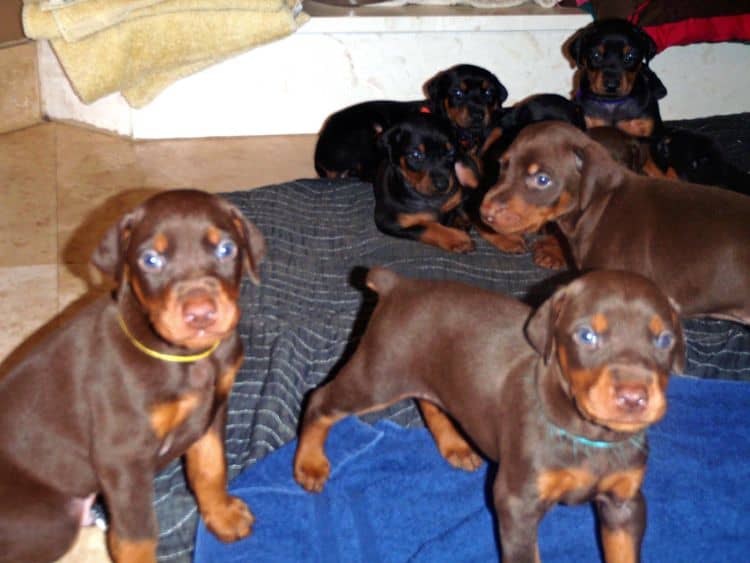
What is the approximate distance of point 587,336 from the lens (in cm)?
282

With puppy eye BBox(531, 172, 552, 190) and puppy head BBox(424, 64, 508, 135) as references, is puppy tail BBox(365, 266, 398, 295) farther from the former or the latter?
puppy head BBox(424, 64, 508, 135)

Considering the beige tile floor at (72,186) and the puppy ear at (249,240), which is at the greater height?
the puppy ear at (249,240)

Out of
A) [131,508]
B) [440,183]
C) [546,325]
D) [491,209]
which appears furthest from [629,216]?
[131,508]

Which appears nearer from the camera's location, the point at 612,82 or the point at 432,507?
the point at 432,507

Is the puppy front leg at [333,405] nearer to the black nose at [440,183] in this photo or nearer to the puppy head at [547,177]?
the puppy head at [547,177]

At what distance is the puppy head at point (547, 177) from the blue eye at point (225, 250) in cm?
180

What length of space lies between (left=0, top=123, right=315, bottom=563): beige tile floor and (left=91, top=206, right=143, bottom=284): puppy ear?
1849 millimetres

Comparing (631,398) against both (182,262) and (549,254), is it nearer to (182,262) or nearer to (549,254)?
(182,262)

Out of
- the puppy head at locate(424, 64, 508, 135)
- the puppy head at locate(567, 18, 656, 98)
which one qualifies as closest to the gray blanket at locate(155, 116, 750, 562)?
the puppy head at locate(424, 64, 508, 135)

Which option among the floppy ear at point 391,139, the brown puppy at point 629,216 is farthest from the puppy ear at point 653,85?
the brown puppy at point 629,216

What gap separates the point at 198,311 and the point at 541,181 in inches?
86.1

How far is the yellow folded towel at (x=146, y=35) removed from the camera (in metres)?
6.59

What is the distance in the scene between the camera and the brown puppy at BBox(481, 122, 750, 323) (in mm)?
4191

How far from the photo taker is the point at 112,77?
675 cm
